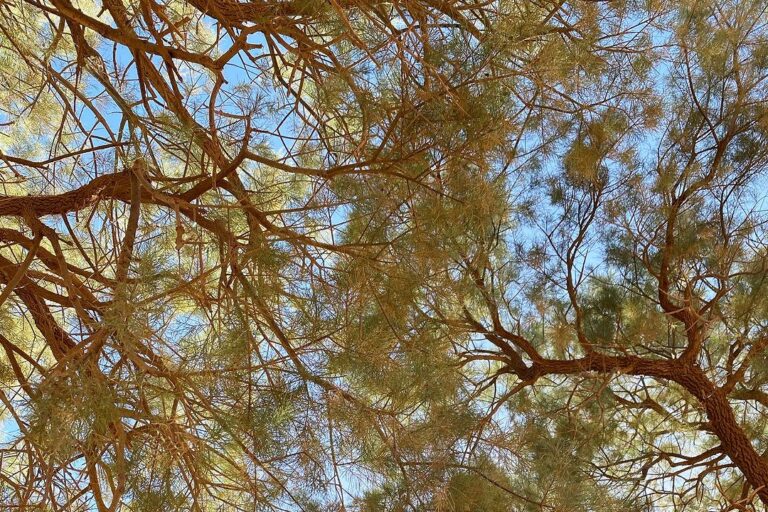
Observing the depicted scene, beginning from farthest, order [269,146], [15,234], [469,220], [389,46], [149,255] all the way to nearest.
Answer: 1. [269,146]
2. [469,220]
3. [15,234]
4. [389,46]
5. [149,255]

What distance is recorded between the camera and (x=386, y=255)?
6.40 ft

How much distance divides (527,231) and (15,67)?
5.53 feet

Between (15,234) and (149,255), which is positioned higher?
(15,234)

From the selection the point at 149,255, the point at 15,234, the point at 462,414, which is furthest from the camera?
the point at 462,414

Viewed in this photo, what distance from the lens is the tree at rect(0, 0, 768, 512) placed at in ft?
5.38

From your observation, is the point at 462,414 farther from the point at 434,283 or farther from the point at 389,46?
the point at 389,46

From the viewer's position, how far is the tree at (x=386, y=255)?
1640 mm

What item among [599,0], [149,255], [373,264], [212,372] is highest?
[599,0]

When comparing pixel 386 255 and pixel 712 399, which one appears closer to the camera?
pixel 386 255

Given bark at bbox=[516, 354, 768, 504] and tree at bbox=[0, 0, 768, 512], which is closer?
tree at bbox=[0, 0, 768, 512]

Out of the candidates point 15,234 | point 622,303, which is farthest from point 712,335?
point 15,234

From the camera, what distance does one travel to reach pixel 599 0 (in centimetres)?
218

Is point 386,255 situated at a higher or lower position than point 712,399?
higher

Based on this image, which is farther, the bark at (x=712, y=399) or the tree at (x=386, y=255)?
the bark at (x=712, y=399)
